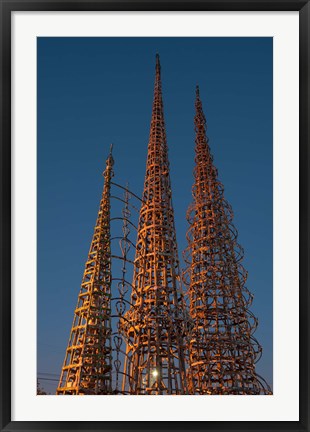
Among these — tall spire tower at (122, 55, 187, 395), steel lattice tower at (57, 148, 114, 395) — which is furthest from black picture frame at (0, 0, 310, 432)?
tall spire tower at (122, 55, 187, 395)

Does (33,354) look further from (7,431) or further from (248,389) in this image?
(248,389)

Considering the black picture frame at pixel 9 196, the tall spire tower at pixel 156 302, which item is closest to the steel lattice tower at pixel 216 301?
the tall spire tower at pixel 156 302

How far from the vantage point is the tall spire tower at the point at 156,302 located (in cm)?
2367

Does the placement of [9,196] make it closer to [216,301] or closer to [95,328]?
[95,328]

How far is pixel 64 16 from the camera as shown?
1084 centimetres

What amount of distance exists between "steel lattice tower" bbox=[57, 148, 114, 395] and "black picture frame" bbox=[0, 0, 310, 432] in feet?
23.2

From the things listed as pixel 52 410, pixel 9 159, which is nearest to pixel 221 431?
pixel 52 410

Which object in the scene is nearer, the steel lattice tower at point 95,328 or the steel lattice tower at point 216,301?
the steel lattice tower at point 95,328

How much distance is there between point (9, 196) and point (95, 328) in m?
9.53

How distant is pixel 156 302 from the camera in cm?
2570

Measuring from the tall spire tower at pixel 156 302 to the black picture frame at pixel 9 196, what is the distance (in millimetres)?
12177

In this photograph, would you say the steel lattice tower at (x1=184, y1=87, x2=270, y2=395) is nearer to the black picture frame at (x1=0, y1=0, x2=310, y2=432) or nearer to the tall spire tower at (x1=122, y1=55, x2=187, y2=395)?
the tall spire tower at (x1=122, y1=55, x2=187, y2=395)

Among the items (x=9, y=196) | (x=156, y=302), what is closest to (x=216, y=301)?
(x=156, y=302)

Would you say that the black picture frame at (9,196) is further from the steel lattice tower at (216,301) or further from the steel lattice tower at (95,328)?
the steel lattice tower at (216,301)
